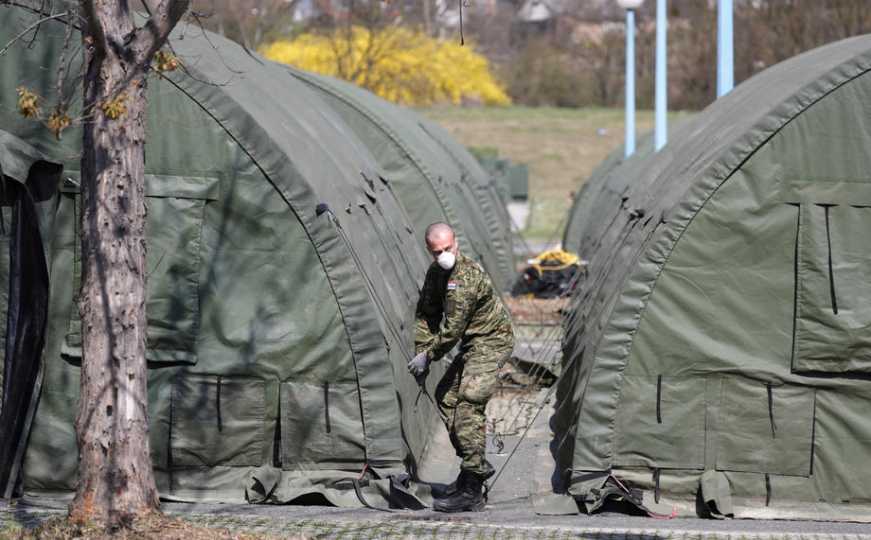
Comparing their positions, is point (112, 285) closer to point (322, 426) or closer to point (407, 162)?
point (322, 426)

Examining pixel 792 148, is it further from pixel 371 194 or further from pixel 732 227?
pixel 371 194

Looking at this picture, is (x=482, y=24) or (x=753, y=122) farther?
(x=482, y=24)

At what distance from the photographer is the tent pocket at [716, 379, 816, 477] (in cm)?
799

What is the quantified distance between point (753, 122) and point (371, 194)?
3.53 meters

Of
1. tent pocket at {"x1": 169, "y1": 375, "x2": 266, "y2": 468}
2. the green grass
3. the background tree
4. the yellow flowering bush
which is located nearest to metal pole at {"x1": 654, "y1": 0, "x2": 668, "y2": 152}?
the yellow flowering bush

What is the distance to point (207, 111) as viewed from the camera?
8219 millimetres

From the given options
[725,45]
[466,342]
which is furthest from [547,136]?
[466,342]

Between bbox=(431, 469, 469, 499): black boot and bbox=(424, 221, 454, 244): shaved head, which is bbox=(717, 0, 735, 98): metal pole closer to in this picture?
bbox=(424, 221, 454, 244): shaved head

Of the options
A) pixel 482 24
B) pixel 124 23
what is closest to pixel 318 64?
pixel 482 24

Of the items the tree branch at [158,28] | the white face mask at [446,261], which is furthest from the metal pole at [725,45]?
the tree branch at [158,28]

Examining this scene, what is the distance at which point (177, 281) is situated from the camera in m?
8.25

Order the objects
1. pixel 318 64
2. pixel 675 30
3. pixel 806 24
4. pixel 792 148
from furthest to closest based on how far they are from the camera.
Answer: pixel 675 30 < pixel 806 24 < pixel 318 64 < pixel 792 148

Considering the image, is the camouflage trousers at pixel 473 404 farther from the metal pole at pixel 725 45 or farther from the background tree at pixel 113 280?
the metal pole at pixel 725 45

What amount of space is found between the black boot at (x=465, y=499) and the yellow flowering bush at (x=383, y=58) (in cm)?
2104
